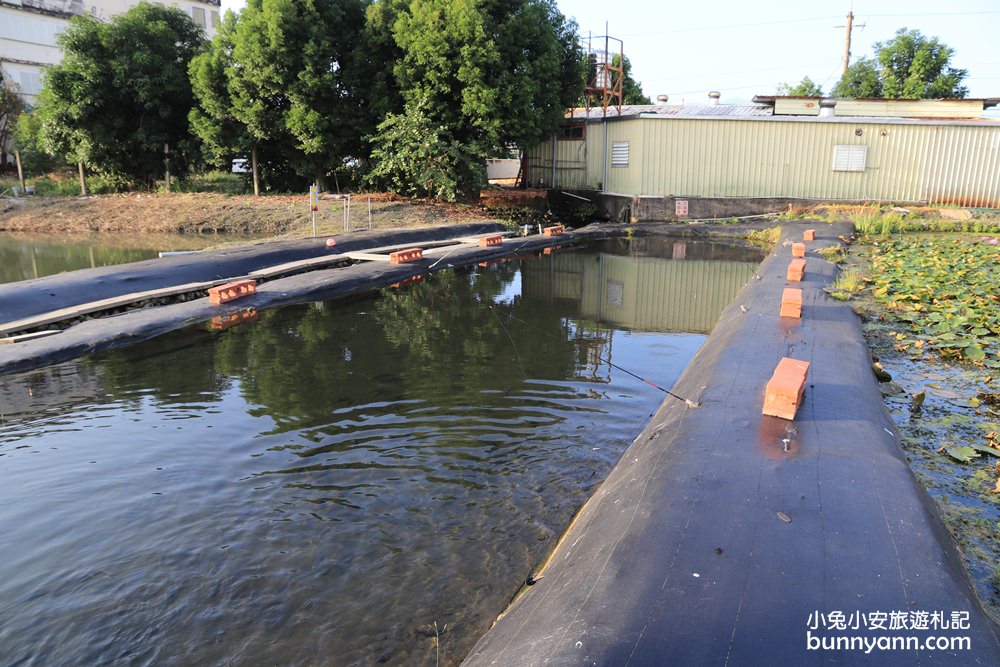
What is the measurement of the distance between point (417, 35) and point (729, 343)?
55.3 feet

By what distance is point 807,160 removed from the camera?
1970 centimetres

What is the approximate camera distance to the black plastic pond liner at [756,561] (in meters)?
2.16

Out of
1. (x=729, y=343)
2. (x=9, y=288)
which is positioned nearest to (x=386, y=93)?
(x=9, y=288)

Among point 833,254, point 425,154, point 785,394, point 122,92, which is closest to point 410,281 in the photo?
point 833,254

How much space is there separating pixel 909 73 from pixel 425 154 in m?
24.0

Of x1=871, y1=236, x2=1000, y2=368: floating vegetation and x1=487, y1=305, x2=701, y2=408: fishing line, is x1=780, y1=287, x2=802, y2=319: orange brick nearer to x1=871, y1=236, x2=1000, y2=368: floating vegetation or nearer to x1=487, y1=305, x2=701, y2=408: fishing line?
x1=871, y1=236, x2=1000, y2=368: floating vegetation

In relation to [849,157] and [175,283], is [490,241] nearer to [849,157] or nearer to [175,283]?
[175,283]

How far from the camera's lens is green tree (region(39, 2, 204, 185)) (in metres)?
22.0

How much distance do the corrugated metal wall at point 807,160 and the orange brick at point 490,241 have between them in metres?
7.52

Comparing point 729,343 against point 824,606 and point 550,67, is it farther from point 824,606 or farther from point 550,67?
point 550,67

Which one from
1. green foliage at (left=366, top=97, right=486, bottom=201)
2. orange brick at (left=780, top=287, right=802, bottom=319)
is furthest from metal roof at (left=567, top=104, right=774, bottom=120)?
orange brick at (left=780, top=287, right=802, bottom=319)

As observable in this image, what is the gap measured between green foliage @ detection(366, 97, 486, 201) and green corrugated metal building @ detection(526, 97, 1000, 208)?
17.0ft

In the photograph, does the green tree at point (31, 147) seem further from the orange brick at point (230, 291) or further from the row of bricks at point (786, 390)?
the row of bricks at point (786, 390)

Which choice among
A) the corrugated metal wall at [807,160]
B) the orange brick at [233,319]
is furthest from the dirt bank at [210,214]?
the orange brick at [233,319]
